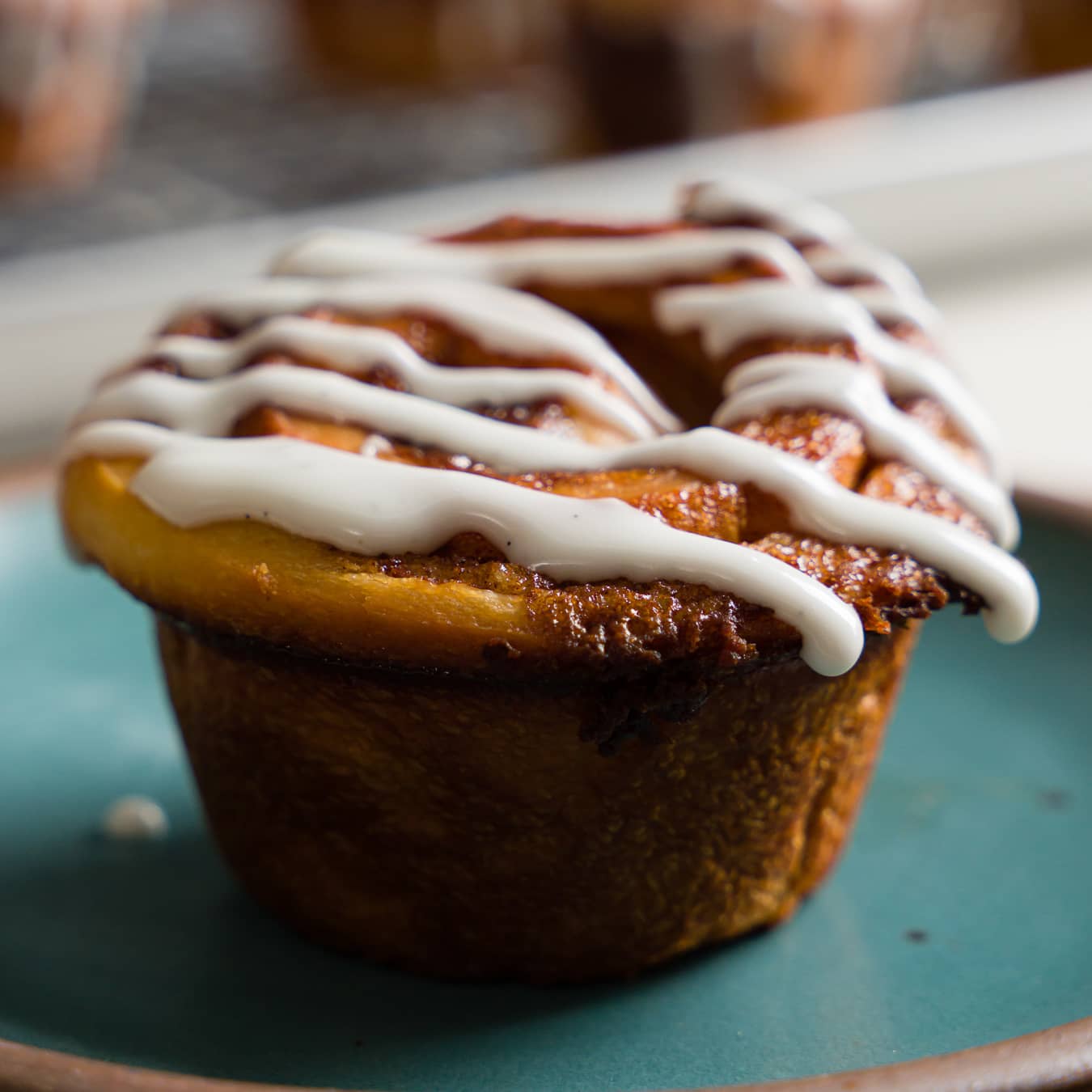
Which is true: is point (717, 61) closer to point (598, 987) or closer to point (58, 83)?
point (58, 83)

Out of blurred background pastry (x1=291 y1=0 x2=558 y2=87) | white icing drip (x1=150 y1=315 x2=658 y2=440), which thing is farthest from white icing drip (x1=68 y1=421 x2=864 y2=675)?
blurred background pastry (x1=291 y1=0 x2=558 y2=87)

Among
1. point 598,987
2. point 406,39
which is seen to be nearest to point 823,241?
point 598,987

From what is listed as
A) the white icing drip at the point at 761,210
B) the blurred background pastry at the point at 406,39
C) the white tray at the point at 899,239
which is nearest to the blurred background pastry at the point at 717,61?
the white tray at the point at 899,239

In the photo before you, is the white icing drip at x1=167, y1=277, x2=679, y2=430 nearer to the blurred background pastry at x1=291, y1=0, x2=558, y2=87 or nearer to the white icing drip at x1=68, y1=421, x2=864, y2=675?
the white icing drip at x1=68, y1=421, x2=864, y2=675

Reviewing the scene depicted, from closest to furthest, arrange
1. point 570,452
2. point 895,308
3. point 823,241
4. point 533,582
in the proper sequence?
point 533,582 < point 570,452 < point 895,308 < point 823,241

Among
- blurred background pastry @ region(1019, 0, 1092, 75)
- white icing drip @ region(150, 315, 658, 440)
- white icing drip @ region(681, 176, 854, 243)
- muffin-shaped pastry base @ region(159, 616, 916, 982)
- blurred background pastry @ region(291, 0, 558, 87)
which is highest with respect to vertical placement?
white icing drip @ region(150, 315, 658, 440)

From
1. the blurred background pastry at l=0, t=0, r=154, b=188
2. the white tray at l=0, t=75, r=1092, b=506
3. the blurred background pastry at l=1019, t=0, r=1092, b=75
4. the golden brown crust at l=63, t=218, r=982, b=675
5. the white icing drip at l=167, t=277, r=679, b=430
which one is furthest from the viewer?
the blurred background pastry at l=1019, t=0, r=1092, b=75

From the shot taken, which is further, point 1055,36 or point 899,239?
point 1055,36

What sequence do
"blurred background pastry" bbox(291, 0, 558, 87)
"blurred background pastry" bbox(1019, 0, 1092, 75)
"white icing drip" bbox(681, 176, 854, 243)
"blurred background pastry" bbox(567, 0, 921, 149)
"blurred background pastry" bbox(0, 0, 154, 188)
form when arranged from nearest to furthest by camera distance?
"white icing drip" bbox(681, 176, 854, 243)
"blurred background pastry" bbox(0, 0, 154, 188)
"blurred background pastry" bbox(567, 0, 921, 149)
"blurred background pastry" bbox(291, 0, 558, 87)
"blurred background pastry" bbox(1019, 0, 1092, 75)
